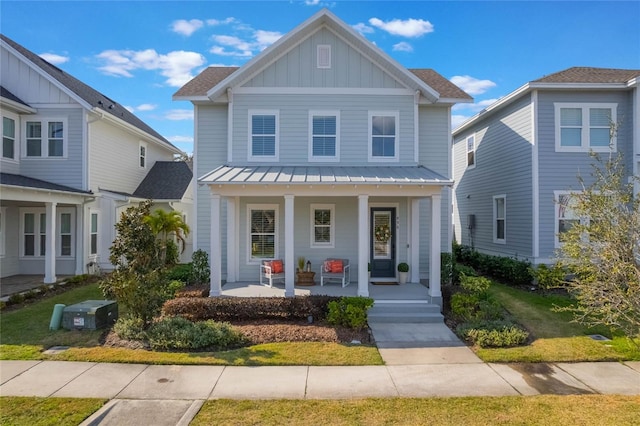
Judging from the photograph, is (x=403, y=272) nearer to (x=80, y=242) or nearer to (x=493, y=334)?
(x=493, y=334)

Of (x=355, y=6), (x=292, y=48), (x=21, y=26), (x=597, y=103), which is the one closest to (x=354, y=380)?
(x=292, y=48)

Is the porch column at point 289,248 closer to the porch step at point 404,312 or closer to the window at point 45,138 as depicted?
the porch step at point 404,312

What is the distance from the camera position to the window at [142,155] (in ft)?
60.6

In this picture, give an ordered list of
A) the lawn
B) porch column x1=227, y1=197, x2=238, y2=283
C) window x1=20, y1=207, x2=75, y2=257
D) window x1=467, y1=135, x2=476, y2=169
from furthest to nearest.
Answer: window x1=467, y1=135, x2=476, y2=169 < window x1=20, y1=207, x2=75, y2=257 < porch column x1=227, y1=197, x2=238, y2=283 < the lawn

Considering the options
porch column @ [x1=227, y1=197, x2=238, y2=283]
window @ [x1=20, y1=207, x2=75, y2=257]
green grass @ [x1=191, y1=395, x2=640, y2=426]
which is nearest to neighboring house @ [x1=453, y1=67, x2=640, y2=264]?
green grass @ [x1=191, y1=395, x2=640, y2=426]

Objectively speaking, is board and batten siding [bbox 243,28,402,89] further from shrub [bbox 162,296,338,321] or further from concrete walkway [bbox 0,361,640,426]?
concrete walkway [bbox 0,361,640,426]

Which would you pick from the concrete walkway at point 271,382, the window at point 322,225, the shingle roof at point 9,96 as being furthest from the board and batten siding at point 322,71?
the shingle roof at point 9,96

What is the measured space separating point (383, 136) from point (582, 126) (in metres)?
7.31

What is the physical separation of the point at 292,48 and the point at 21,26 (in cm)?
1084

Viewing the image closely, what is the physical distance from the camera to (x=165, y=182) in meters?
18.4

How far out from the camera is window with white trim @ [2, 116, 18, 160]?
13127mm

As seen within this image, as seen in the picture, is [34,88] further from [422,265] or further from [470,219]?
[470,219]

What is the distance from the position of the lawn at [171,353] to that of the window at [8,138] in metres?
8.37

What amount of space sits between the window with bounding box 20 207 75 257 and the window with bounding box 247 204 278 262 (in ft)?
26.9
